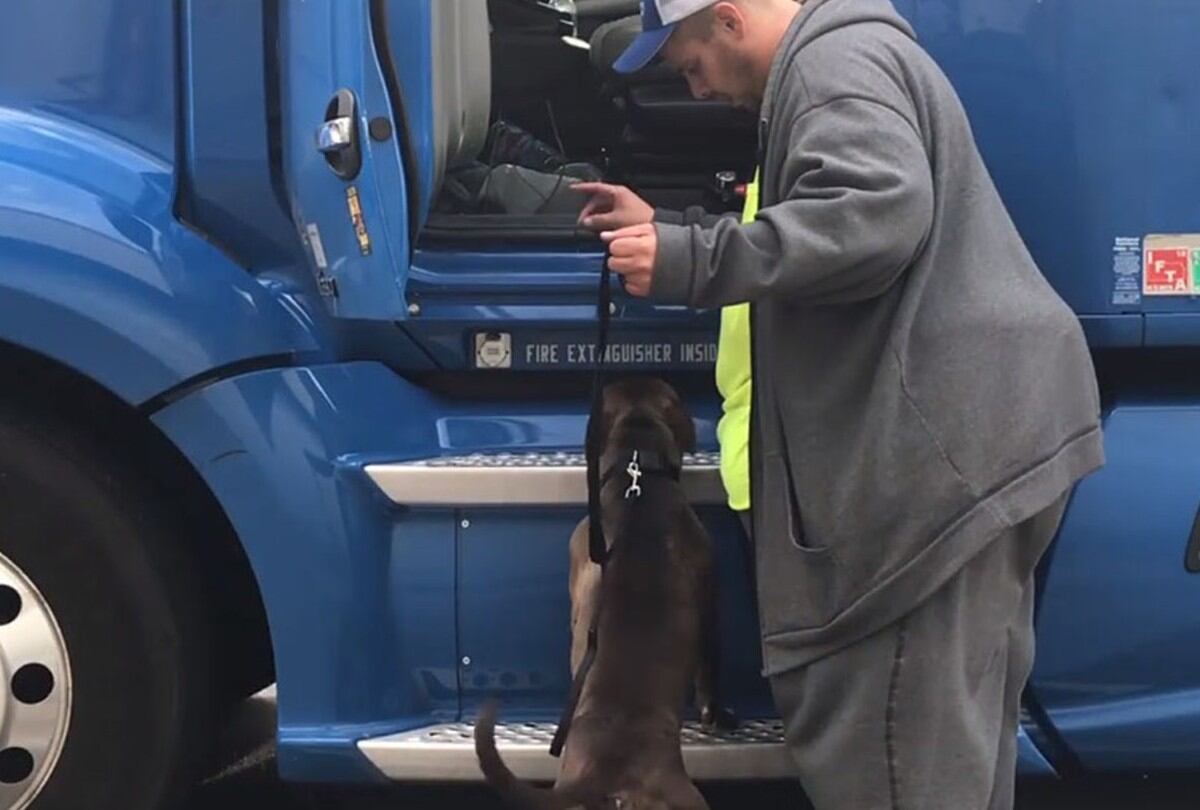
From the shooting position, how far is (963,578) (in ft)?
8.08

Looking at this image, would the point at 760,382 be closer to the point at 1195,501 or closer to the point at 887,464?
the point at 887,464

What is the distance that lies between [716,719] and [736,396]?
0.64 m

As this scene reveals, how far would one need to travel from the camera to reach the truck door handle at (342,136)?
275cm

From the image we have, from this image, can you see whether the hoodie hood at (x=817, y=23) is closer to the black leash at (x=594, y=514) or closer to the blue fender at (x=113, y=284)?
the black leash at (x=594, y=514)

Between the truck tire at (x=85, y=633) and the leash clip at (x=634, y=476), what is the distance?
91 cm

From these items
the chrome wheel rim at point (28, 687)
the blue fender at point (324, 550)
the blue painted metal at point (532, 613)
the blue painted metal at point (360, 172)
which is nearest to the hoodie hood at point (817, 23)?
the blue painted metal at point (360, 172)

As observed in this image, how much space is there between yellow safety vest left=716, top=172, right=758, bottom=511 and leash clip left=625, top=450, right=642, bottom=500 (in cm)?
16

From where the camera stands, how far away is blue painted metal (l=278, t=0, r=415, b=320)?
109 inches

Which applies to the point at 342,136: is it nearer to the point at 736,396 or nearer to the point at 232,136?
the point at 232,136

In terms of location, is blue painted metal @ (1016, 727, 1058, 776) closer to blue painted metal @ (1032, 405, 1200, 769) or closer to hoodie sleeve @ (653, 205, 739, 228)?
blue painted metal @ (1032, 405, 1200, 769)

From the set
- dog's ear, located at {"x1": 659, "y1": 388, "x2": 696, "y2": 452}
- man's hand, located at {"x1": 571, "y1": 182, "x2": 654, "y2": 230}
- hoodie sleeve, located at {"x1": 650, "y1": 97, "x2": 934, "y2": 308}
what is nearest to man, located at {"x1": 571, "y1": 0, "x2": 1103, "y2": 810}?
hoodie sleeve, located at {"x1": 650, "y1": 97, "x2": 934, "y2": 308}

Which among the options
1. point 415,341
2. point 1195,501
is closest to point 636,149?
point 415,341

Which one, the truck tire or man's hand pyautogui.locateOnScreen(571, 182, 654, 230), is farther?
the truck tire

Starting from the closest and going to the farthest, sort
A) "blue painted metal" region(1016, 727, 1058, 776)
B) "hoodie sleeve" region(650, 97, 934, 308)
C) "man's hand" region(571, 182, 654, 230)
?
"hoodie sleeve" region(650, 97, 934, 308), "man's hand" region(571, 182, 654, 230), "blue painted metal" region(1016, 727, 1058, 776)
